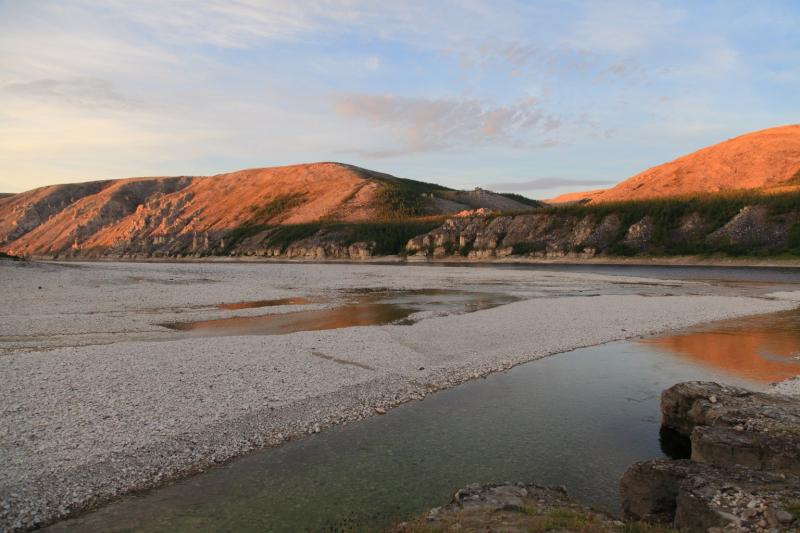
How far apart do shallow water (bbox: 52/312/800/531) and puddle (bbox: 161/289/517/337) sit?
1421 centimetres

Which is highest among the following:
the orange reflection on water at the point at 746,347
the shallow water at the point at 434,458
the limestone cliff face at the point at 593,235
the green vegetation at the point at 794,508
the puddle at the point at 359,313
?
the limestone cliff face at the point at 593,235

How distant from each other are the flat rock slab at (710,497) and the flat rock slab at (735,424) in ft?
4.33

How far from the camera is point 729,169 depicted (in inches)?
6654

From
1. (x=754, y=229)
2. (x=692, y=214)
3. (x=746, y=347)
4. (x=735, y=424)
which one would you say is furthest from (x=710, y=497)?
(x=692, y=214)

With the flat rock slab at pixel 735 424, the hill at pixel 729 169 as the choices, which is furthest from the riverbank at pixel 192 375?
the hill at pixel 729 169

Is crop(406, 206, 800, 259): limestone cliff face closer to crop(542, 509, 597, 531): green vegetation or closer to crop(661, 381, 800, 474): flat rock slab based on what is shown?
crop(661, 381, 800, 474): flat rock slab

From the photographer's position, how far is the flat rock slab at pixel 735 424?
32.0 feet

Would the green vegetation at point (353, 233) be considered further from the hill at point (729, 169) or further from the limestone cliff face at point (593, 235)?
the hill at point (729, 169)

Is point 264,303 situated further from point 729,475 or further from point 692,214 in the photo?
point 692,214

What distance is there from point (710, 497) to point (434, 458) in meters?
5.79

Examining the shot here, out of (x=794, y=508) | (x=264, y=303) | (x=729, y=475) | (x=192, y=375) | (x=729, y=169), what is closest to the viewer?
(x=794, y=508)

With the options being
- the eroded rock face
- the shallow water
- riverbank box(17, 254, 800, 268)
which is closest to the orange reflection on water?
the shallow water

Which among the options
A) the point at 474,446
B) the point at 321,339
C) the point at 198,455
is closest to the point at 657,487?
the point at 474,446

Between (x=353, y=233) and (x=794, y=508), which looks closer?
(x=794, y=508)
